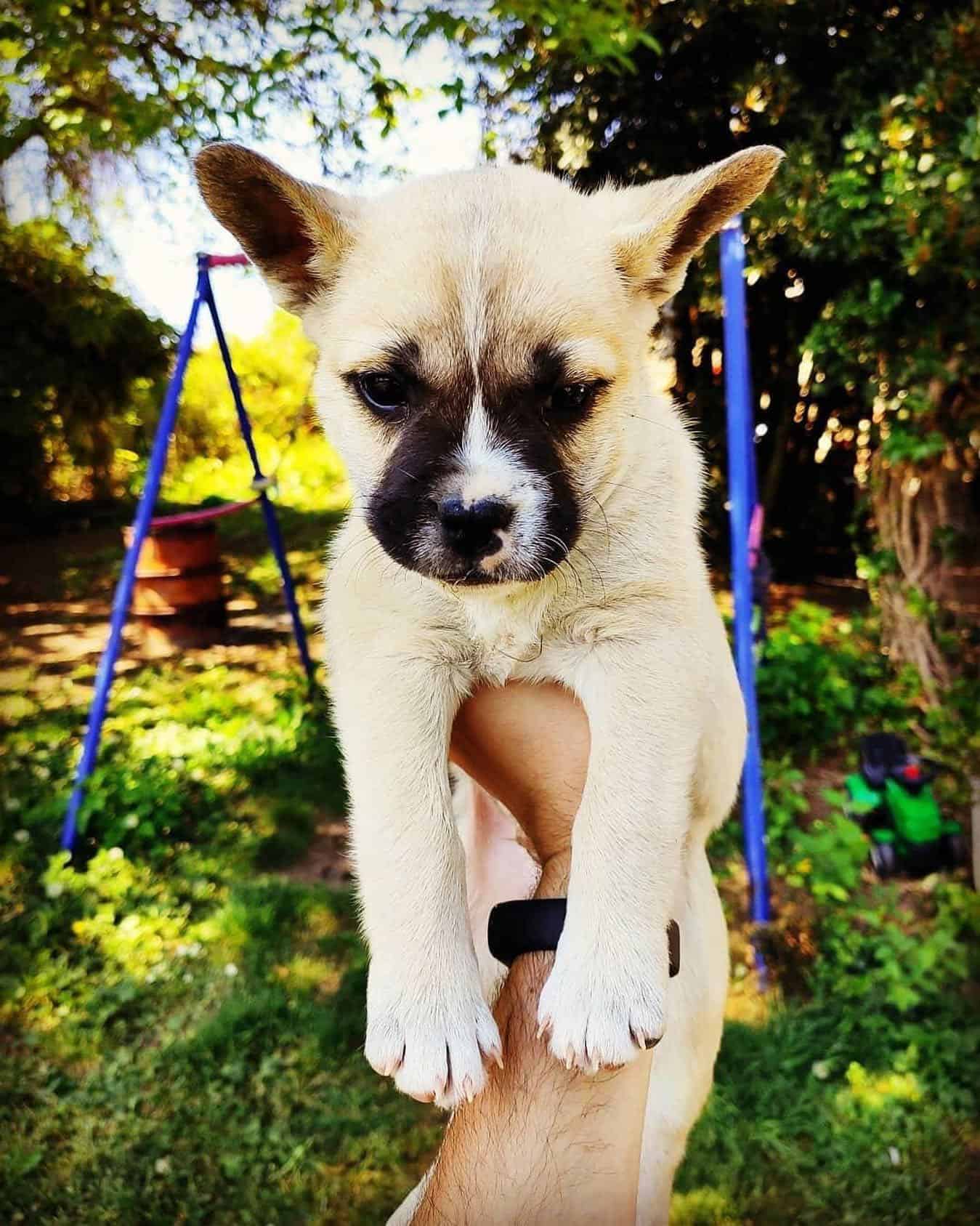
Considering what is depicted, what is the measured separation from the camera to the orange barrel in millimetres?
4188

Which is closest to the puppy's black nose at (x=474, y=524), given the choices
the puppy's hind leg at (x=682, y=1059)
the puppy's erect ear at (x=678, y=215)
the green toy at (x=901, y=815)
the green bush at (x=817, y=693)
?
the puppy's erect ear at (x=678, y=215)

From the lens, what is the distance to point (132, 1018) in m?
2.94

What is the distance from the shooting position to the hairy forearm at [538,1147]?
1.29 meters

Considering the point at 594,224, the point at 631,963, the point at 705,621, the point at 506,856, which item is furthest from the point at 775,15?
the point at 631,963

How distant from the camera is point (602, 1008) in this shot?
133 cm

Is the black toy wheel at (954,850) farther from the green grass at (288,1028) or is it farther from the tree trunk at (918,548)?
the tree trunk at (918,548)

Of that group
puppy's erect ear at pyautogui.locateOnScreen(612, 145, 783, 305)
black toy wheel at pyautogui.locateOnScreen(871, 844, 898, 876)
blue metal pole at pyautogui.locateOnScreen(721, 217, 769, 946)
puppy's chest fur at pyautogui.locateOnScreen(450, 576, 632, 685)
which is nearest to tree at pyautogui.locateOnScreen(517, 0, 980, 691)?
blue metal pole at pyautogui.locateOnScreen(721, 217, 769, 946)

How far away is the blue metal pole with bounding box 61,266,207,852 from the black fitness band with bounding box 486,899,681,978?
7.94ft

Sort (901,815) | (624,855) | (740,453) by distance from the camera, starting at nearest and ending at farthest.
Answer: (624,855), (740,453), (901,815)

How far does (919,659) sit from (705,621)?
10.3 ft

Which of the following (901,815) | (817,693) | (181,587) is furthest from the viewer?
(181,587)

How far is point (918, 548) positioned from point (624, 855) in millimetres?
3570

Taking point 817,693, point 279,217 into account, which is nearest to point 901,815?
point 817,693

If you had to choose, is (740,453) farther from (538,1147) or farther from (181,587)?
(181,587)
